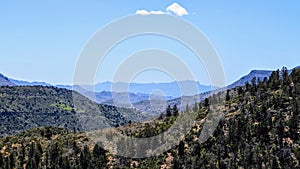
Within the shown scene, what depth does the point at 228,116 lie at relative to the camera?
5094 inches

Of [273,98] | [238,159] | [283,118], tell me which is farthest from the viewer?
[273,98]

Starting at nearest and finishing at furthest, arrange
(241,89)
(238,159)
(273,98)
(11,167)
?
(238,159), (273,98), (11,167), (241,89)

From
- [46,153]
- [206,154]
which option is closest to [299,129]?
[206,154]

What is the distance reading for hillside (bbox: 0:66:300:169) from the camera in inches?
3996

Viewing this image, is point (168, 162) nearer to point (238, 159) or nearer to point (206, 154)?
point (206, 154)

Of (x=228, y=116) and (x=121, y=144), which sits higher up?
(x=228, y=116)

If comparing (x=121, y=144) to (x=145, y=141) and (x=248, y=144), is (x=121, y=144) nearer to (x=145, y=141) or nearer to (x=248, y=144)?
(x=145, y=141)

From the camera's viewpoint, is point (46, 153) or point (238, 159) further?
point (46, 153)

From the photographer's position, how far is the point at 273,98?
12394cm

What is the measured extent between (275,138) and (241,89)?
5105 cm

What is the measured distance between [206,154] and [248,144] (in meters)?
11.0

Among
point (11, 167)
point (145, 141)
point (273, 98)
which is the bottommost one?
point (11, 167)

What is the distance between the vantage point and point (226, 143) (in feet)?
360

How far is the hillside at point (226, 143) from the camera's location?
102 m
